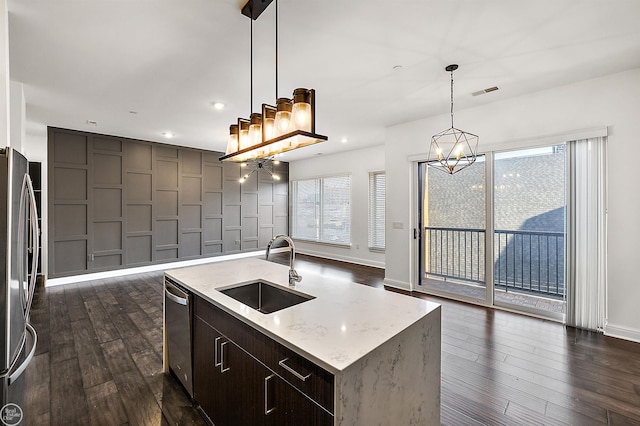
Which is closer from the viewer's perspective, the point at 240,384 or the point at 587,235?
the point at 240,384

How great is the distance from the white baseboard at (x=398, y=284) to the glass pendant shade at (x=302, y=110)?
12.4 ft

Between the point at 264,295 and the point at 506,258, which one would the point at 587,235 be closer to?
the point at 506,258

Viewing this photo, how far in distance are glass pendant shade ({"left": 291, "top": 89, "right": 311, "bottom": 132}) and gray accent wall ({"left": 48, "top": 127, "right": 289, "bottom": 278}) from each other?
5.46 meters

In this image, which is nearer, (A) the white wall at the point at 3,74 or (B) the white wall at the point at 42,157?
(A) the white wall at the point at 3,74

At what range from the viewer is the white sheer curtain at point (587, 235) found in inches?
122

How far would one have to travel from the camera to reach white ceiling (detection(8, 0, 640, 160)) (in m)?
2.07

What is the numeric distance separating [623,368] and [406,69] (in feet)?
10.8

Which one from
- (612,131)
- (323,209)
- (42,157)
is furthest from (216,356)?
(42,157)

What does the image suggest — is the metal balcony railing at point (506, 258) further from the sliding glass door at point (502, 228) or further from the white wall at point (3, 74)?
the white wall at point (3, 74)

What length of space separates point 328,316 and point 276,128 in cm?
113

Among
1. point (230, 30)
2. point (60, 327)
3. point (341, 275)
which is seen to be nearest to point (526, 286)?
point (341, 275)

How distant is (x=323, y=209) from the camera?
774 cm

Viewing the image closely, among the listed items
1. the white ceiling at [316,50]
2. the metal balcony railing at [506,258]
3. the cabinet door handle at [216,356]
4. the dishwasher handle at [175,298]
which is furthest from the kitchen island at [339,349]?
the metal balcony railing at [506,258]

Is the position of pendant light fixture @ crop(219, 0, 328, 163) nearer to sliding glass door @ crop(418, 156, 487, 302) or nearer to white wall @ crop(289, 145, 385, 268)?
sliding glass door @ crop(418, 156, 487, 302)
